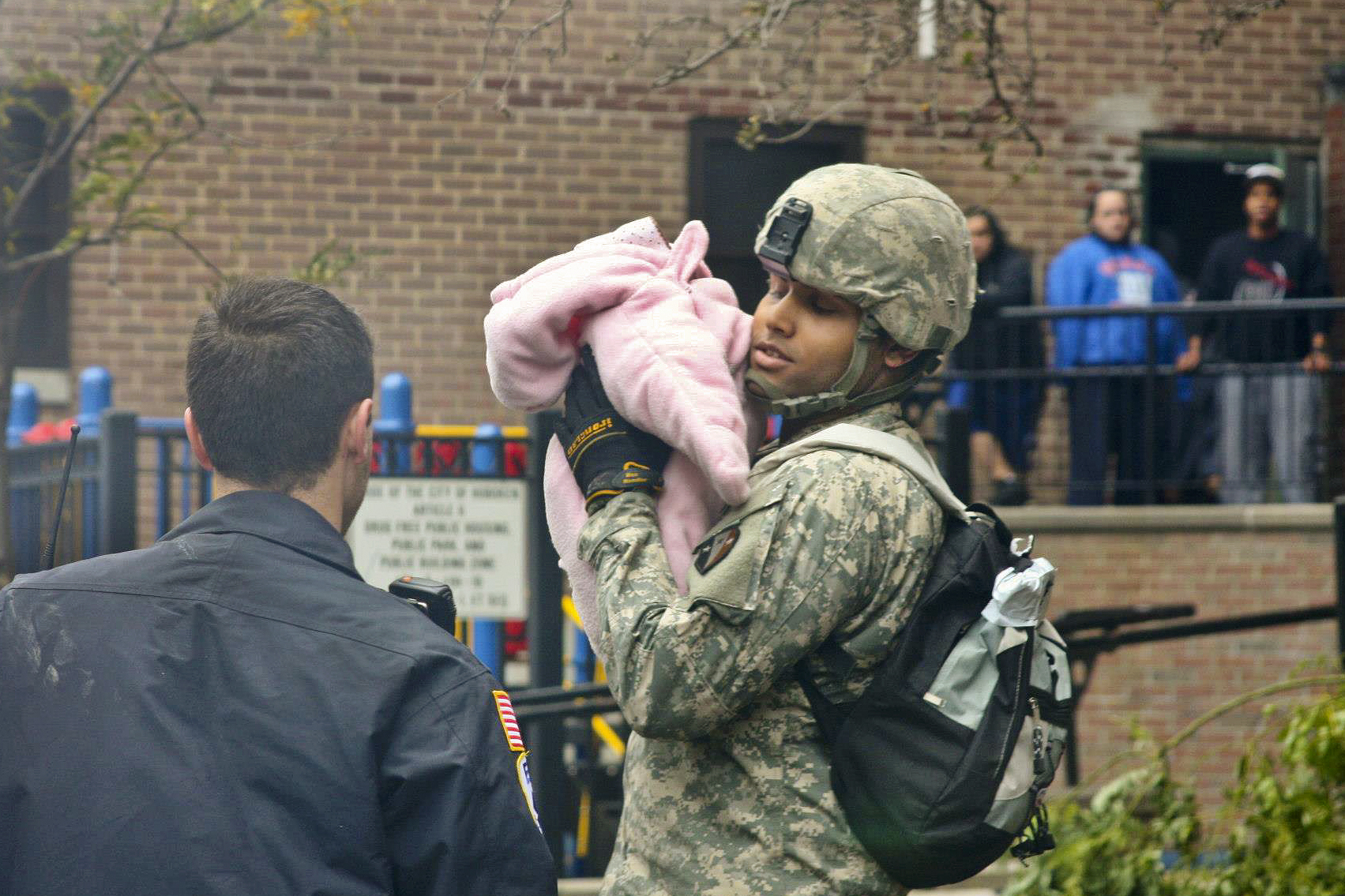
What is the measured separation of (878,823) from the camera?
1987 mm

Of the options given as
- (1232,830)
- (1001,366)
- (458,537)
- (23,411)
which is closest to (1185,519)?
(1001,366)

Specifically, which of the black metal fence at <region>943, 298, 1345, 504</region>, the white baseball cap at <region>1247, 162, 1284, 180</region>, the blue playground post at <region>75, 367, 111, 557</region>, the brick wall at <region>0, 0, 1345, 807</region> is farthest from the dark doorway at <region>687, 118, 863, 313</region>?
the blue playground post at <region>75, 367, 111, 557</region>

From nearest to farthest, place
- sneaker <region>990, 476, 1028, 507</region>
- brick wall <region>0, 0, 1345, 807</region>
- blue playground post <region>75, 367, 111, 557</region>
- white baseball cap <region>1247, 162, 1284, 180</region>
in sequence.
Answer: blue playground post <region>75, 367, 111, 557</region> → sneaker <region>990, 476, 1028, 507</region> → white baseball cap <region>1247, 162, 1284, 180</region> → brick wall <region>0, 0, 1345, 807</region>


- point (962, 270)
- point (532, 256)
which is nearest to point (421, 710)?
point (962, 270)

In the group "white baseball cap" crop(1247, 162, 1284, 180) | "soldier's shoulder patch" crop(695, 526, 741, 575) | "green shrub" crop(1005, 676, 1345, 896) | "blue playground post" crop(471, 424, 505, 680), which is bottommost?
"green shrub" crop(1005, 676, 1345, 896)

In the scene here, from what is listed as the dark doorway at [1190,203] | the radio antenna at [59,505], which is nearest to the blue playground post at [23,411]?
the radio antenna at [59,505]

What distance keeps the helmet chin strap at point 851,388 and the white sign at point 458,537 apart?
116 inches

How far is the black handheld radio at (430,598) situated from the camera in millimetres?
1778

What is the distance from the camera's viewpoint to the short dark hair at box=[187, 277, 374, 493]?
A: 1.71 m

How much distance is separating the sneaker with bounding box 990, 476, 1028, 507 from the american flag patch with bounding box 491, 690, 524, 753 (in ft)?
21.8

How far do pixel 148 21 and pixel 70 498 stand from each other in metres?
4.06

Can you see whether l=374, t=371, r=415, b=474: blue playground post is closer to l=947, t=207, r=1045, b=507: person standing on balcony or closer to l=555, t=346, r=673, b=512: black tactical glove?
l=555, t=346, r=673, b=512: black tactical glove

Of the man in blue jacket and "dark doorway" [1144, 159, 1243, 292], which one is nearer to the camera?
the man in blue jacket

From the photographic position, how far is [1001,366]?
8.40m
